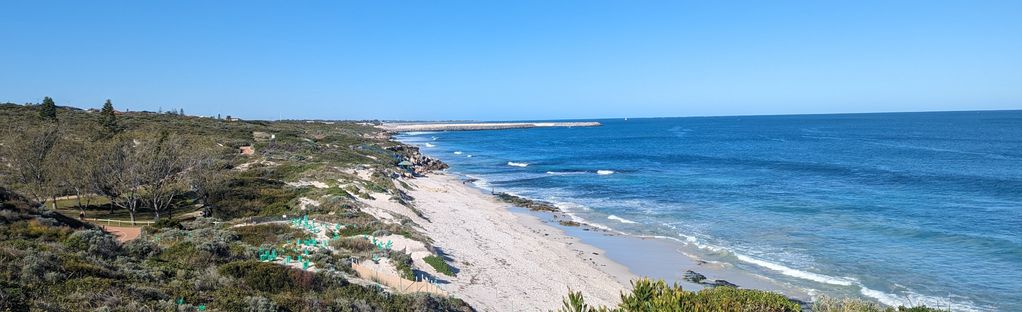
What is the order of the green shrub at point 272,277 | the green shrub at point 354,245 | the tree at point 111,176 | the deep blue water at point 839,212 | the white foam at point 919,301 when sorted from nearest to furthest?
1. the green shrub at point 272,277
2. the white foam at point 919,301
3. the green shrub at point 354,245
4. the deep blue water at point 839,212
5. the tree at point 111,176

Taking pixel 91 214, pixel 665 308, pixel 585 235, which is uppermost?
pixel 665 308

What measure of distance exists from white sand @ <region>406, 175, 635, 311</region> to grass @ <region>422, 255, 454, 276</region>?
1.19ft

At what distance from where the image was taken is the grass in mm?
17891

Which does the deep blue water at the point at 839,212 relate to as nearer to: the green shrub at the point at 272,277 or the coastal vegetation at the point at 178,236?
the coastal vegetation at the point at 178,236

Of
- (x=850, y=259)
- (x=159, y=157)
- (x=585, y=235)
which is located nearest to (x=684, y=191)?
(x=585, y=235)

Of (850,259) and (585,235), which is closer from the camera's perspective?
(850,259)

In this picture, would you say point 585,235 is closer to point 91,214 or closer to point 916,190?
point 91,214

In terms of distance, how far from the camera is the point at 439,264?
59.5ft

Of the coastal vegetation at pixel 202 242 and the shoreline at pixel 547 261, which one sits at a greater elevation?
the coastal vegetation at pixel 202 242

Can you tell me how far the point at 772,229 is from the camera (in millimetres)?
28297

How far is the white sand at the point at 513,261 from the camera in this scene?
653 inches

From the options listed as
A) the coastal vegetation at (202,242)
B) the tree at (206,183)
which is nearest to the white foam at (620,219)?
the coastal vegetation at (202,242)

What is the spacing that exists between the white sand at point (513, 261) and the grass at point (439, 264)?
362 mm

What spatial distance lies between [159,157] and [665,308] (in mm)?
25660
